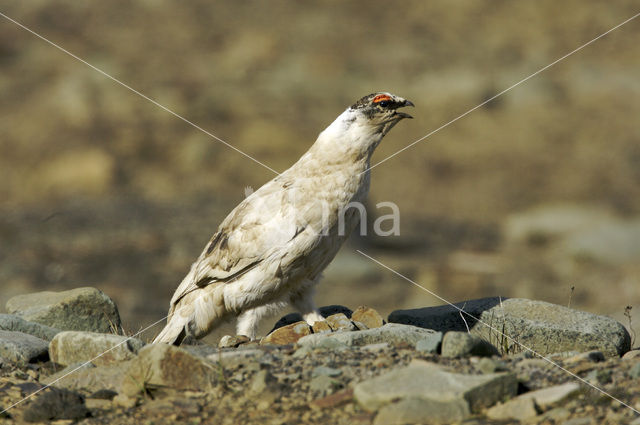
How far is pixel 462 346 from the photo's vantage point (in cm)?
554

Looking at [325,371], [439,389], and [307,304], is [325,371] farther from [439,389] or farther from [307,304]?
[307,304]

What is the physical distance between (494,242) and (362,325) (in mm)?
18168

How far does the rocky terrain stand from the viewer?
4.70 metres

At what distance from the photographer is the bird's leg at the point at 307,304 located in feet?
25.6

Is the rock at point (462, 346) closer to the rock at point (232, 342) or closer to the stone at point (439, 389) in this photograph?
the stone at point (439, 389)

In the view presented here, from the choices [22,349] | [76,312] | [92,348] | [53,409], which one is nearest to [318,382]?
[53,409]

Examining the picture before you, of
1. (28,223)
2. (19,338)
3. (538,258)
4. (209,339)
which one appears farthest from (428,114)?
(19,338)

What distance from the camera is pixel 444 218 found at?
2705cm

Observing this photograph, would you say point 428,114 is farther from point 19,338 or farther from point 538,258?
point 19,338

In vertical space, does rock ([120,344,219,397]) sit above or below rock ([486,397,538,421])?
above

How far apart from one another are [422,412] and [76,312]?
14.7 feet

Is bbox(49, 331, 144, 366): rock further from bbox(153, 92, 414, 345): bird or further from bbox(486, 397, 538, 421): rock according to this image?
bbox(486, 397, 538, 421): rock

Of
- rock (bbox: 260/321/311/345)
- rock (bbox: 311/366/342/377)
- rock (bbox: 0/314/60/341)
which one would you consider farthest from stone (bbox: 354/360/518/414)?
rock (bbox: 0/314/60/341)

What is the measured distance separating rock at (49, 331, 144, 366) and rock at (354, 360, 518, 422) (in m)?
1.96
